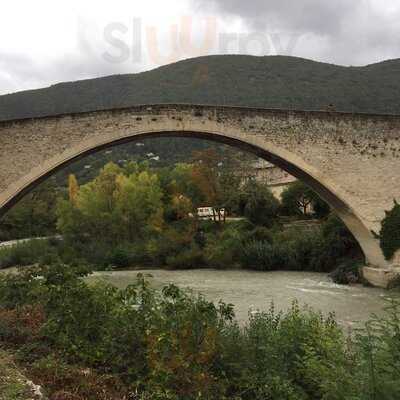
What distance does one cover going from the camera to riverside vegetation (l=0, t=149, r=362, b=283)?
19.4 m

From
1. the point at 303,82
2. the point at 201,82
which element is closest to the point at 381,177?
the point at 303,82

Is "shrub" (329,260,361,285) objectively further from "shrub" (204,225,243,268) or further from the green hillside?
the green hillside

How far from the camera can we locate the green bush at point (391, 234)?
13516 mm

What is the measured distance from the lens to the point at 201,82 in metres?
56.9

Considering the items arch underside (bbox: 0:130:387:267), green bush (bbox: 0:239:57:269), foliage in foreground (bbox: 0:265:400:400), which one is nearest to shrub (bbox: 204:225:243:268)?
arch underside (bbox: 0:130:387:267)

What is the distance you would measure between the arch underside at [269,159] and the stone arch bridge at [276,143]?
1.1 inches

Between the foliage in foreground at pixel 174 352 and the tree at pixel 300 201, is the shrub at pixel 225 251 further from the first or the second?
the foliage in foreground at pixel 174 352

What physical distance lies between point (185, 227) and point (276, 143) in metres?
12.4

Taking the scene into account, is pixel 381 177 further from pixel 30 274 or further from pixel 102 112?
pixel 30 274

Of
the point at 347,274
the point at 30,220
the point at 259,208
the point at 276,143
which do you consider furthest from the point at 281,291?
the point at 30,220

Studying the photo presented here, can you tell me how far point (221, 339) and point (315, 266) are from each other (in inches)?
545

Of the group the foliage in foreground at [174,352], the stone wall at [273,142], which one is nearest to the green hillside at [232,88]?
the stone wall at [273,142]

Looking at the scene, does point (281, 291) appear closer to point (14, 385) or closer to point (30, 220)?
point (14, 385)

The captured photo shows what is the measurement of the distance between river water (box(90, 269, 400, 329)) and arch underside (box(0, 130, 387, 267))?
1.53 metres
